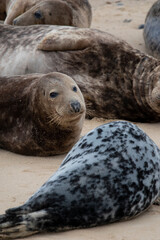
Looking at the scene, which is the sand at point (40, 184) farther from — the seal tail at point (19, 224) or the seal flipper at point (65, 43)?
the seal flipper at point (65, 43)

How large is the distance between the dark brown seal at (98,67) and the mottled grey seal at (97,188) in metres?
2.89

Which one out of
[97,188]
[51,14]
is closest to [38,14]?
[51,14]

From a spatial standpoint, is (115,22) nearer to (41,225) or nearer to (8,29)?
(8,29)

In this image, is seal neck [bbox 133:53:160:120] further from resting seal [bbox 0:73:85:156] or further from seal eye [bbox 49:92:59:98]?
seal eye [bbox 49:92:59:98]

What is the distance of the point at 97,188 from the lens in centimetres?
335

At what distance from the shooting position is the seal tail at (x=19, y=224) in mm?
3125

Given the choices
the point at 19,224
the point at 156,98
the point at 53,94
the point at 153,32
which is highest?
the point at 19,224

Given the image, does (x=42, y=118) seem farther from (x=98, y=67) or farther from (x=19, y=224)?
(x=19, y=224)

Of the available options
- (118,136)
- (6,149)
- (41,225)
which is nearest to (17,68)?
(6,149)

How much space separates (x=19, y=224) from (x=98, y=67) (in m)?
3.65

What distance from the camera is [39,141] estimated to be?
17.5 feet

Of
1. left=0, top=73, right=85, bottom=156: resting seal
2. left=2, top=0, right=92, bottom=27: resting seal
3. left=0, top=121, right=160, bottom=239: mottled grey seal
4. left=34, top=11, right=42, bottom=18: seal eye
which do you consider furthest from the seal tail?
left=34, top=11, right=42, bottom=18: seal eye

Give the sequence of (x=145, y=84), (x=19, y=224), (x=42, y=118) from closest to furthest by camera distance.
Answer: (x=19, y=224) → (x=42, y=118) → (x=145, y=84)

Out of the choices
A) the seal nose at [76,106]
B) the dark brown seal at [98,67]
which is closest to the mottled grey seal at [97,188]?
the seal nose at [76,106]
